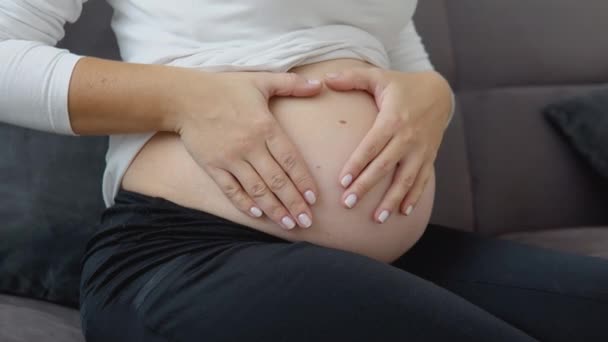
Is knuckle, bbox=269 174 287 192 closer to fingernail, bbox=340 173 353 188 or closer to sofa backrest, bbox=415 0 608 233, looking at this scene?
fingernail, bbox=340 173 353 188

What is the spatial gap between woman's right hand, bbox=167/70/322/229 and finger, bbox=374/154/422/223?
9cm

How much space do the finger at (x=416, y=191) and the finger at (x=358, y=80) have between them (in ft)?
0.38

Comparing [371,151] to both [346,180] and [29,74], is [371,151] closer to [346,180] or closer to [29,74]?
[346,180]

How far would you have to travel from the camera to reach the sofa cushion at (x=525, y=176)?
1501mm

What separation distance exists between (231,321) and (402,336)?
0.16 meters

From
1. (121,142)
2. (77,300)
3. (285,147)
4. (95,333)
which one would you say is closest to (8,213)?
(77,300)

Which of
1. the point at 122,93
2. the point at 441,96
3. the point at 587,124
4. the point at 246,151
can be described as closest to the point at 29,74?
the point at 122,93

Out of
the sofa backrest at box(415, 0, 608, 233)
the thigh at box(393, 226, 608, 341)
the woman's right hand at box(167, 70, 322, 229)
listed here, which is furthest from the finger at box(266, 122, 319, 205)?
the sofa backrest at box(415, 0, 608, 233)

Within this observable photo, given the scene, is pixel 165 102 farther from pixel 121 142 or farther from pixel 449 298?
pixel 449 298

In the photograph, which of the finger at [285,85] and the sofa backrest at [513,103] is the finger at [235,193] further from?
the sofa backrest at [513,103]

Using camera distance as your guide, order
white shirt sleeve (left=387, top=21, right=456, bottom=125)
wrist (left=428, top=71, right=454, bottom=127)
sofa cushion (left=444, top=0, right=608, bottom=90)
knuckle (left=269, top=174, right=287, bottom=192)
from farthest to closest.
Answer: sofa cushion (left=444, top=0, right=608, bottom=90) → white shirt sleeve (left=387, top=21, right=456, bottom=125) → wrist (left=428, top=71, right=454, bottom=127) → knuckle (left=269, top=174, right=287, bottom=192)

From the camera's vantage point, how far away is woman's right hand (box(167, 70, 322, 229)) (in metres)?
0.77

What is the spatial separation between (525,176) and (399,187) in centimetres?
76

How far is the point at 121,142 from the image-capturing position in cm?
89
